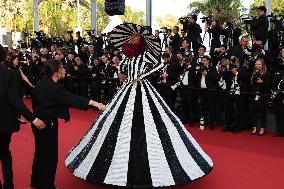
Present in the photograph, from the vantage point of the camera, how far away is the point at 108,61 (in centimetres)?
1094

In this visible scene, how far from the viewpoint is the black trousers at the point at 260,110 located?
7.98 meters

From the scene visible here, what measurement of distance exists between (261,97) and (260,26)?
2.95 meters

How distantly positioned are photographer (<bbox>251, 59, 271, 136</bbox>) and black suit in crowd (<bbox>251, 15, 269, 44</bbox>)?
8.65 feet

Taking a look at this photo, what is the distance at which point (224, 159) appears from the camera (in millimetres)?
6410

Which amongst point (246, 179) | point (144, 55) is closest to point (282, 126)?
point (246, 179)

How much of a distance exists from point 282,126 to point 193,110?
195 centimetres

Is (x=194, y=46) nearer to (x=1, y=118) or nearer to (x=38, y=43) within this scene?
(x=38, y=43)

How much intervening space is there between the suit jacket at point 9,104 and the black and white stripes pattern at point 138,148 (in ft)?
2.99

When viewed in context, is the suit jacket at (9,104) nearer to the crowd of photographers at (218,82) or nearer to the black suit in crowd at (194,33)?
the crowd of photographers at (218,82)

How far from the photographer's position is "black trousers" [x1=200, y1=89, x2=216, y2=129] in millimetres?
8695

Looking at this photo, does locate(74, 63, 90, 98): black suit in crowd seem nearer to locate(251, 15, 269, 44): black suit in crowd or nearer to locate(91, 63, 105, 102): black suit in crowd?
locate(91, 63, 105, 102): black suit in crowd

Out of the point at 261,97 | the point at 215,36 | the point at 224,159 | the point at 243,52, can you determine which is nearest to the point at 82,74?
the point at 215,36

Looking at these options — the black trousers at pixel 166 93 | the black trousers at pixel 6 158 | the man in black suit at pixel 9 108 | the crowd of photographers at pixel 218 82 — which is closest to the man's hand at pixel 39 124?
the man in black suit at pixel 9 108

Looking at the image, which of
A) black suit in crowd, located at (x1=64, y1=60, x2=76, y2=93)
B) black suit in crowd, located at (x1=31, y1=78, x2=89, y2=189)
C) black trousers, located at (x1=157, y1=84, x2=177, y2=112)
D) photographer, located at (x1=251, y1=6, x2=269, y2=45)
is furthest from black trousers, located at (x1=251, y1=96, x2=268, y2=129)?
black suit in crowd, located at (x1=64, y1=60, x2=76, y2=93)
